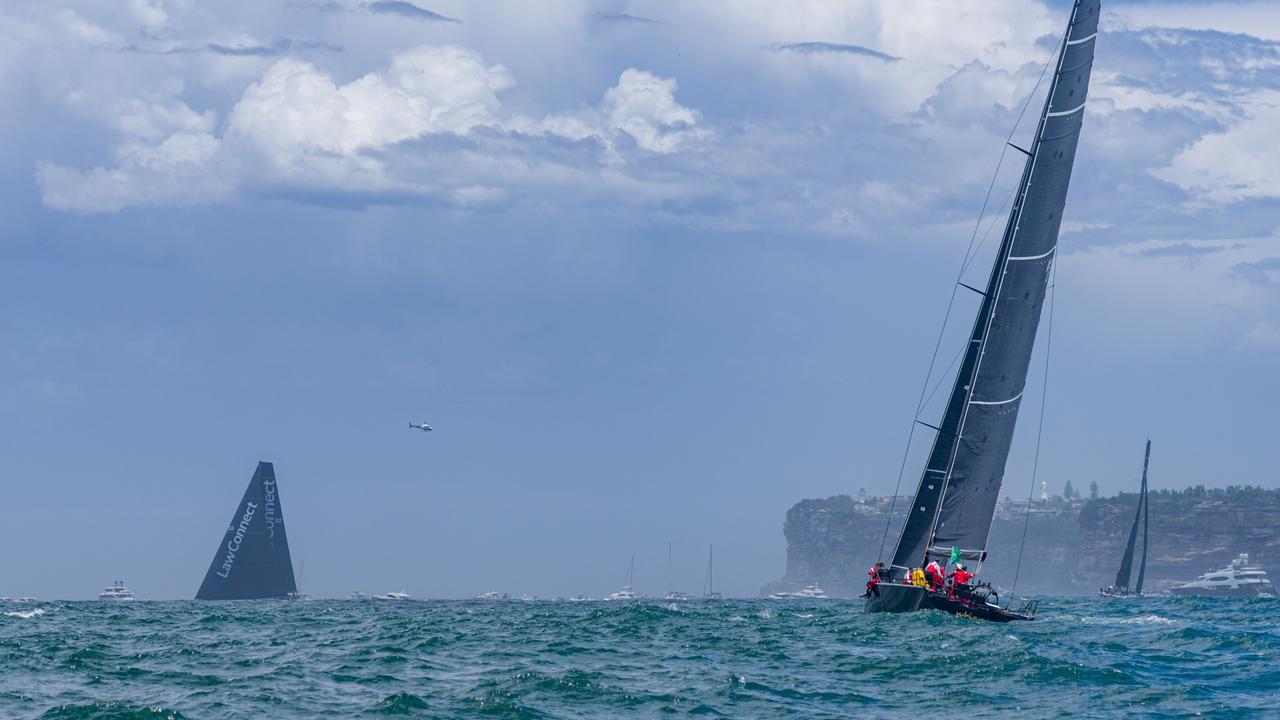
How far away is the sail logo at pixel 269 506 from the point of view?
96125mm

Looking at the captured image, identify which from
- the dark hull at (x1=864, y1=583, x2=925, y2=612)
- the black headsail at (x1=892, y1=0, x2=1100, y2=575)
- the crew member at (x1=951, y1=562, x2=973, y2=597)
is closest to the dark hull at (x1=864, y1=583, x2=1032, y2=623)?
the dark hull at (x1=864, y1=583, x2=925, y2=612)

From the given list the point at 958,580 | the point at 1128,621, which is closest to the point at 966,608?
the point at 958,580

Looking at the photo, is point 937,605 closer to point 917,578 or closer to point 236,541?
point 917,578

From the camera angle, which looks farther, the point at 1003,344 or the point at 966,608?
the point at 1003,344

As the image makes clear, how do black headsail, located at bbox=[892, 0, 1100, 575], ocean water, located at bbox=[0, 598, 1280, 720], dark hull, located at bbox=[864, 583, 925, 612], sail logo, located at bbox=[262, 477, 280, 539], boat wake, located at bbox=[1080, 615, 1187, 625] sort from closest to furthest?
ocean water, located at bbox=[0, 598, 1280, 720] → dark hull, located at bbox=[864, 583, 925, 612] → black headsail, located at bbox=[892, 0, 1100, 575] → boat wake, located at bbox=[1080, 615, 1187, 625] → sail logo, located at bbox=[262, 477, 280, 539]

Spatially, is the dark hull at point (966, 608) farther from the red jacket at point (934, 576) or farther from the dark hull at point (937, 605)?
the red jacket at point (934, 576)

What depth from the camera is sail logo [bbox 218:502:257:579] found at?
9412 cm

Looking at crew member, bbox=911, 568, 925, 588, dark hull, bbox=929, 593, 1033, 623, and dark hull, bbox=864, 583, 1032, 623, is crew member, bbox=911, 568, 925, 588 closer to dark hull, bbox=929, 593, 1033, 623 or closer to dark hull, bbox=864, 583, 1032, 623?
dark hull, bbox=864, 583, 1032, 623

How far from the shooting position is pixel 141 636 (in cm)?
4916

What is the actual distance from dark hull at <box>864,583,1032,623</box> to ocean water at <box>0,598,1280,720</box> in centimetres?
61

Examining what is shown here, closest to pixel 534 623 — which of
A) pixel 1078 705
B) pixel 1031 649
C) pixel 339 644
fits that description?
pixel 339 644

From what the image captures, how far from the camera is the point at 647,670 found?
36.5m

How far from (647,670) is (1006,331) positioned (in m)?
23.5

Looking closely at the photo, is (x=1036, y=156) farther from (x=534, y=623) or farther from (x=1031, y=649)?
(x=534, y=623)
